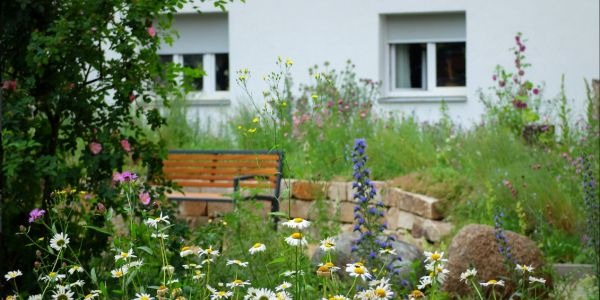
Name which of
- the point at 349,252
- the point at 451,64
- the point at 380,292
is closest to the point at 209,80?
the point at 451,64

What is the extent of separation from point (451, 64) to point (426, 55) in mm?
377

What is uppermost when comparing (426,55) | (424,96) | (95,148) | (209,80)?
Result: (426,55)

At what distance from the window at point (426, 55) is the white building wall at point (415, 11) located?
0.76 feet

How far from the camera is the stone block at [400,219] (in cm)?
970

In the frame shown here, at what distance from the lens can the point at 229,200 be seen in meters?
9.87

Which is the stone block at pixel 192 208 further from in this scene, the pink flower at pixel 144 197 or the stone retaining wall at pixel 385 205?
the pink flower at pixel 144 197

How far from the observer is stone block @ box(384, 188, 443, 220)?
9.31 m

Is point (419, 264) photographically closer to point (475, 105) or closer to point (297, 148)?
point (297, 148)

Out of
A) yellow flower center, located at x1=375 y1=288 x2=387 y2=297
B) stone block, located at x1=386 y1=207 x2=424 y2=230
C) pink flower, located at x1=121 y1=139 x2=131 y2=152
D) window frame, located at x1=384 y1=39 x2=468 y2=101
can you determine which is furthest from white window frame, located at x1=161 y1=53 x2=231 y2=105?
yellow flower center, located at x1=375 y1=288 x2=387 y2=297

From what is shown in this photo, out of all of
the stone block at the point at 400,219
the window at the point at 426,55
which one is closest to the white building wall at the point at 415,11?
the window at the point at 426,55

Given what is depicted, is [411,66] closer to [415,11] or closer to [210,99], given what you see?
[415,11]

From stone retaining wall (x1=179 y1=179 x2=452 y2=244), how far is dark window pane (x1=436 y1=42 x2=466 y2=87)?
4.99m

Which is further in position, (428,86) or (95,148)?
Answer: (428,86)

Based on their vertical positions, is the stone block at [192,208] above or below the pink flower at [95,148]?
below
